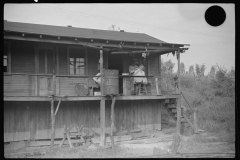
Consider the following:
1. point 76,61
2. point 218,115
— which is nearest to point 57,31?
point 76,61

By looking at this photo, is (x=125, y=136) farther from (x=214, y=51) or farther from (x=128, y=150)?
(x=214, y=51)

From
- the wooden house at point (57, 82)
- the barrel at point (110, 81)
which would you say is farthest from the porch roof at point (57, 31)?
the barrel at point (110, 81)

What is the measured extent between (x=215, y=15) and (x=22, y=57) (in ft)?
34.5

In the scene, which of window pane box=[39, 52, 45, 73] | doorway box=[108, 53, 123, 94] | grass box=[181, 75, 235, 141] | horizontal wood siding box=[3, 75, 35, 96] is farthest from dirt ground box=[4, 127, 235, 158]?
doorway box=[108, 53, 123, 94]

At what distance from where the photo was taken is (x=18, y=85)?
1250 cm

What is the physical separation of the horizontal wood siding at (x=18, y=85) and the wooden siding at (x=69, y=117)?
2.53 ft

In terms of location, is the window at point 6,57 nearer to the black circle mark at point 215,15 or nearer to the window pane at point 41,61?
the window pane at point 41,61

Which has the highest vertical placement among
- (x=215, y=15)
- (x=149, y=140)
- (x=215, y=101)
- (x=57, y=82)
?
(x=215, y=15)

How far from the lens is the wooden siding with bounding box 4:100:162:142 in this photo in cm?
1280

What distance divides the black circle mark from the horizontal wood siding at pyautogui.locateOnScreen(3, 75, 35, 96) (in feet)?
32.7

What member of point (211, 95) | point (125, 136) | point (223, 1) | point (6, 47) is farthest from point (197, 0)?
point (211, 95)

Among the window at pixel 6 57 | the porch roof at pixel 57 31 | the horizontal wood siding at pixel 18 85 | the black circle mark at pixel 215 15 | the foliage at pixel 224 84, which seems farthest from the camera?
the foliage at pixel 224 84

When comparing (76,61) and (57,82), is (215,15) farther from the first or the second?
(57,82)

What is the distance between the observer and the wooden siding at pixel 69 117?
12805 millimetres
